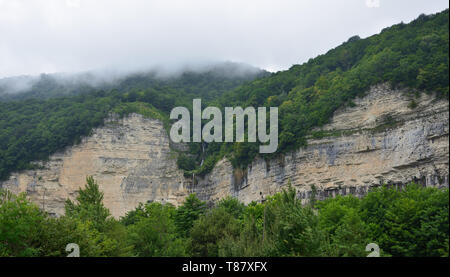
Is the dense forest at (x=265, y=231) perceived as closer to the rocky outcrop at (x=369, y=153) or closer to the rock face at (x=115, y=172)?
the rocky outcrop at (x=369, y=153)

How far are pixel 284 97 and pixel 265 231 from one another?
52.2 m

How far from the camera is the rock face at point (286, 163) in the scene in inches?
2168

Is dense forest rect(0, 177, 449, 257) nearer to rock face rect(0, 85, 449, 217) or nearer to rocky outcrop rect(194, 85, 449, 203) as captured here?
rocky outcrop rect(194, 85, 449, 203)

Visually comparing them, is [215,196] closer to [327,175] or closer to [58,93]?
[327,175]

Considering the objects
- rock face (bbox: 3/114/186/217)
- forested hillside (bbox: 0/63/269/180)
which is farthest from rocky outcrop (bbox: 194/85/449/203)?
forested hillside (bbox: 0/63/269/180)

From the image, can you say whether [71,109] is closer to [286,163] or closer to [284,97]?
[284,97]

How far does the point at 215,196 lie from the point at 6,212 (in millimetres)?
52767

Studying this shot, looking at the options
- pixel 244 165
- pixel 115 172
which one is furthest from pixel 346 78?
pixel 115 172

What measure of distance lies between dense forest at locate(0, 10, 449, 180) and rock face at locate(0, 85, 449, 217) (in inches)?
59.3

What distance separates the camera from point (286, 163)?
6738 cm

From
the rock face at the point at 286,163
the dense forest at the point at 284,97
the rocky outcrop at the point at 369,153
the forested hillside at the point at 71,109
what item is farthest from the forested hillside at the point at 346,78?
the forested hillside at the point at 71,109

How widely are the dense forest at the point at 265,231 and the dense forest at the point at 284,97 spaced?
637 inches
